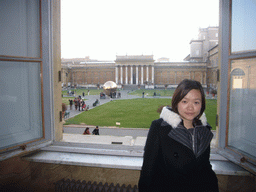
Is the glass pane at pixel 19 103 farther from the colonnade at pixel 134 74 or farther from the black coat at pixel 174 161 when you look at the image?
the colonnade at pixel 134 74

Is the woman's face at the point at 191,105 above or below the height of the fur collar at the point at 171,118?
above

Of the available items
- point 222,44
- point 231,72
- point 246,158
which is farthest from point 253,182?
point 222,44

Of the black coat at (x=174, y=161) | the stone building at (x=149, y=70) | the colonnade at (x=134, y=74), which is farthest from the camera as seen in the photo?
the colonnade at (x=134, y=74)

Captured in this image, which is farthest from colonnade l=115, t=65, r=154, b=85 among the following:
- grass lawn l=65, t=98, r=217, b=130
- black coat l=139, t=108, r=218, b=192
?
black coat l=139, t=108, r=218, b=192

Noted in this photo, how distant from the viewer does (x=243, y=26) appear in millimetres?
2246

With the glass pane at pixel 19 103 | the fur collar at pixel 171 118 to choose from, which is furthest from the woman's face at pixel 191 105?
the glass pane at pixel 19 103

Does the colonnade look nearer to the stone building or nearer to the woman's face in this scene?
the stone building

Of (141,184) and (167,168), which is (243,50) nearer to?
(167,168)

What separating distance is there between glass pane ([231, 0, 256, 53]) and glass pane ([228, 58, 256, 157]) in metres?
0.18

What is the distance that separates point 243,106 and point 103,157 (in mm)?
1954

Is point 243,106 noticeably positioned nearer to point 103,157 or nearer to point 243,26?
point 243,26

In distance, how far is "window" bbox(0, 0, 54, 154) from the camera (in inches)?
99.8

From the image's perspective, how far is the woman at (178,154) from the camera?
5.22ft

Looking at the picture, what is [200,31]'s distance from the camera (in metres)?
56.3
